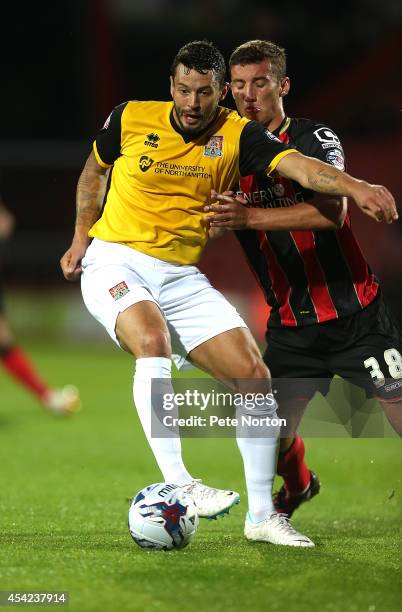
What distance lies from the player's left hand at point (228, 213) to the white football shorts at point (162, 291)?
370mm

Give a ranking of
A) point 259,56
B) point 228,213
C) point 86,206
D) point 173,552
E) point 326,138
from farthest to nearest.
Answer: point 86,206 < point 259,56 < point 326,138 < point 228,213 < point 173,552

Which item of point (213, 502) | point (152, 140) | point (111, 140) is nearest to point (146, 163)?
point (152, 140)

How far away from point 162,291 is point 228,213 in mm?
525

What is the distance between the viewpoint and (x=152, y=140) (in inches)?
191

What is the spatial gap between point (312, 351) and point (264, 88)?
1.27 m

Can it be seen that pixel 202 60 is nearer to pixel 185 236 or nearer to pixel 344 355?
pixel 185 236

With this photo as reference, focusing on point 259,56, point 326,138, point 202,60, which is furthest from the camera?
point 259,56

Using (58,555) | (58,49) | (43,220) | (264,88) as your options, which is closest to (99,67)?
(58,49)

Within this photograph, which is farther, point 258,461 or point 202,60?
point 258,461

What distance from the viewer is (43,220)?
49.7 feet

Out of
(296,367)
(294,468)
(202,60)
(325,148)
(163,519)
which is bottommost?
(294,468)

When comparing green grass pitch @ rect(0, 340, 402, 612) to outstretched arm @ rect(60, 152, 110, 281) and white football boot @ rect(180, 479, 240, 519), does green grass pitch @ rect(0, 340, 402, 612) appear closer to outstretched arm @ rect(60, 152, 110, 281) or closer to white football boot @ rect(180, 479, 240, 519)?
white football boot @ rect(180, 479, 240, 519)

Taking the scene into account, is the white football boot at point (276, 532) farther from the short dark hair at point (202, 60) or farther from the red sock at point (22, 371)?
the red sock at point (22, 371)

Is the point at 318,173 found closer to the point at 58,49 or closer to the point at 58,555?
the point at 58,555
